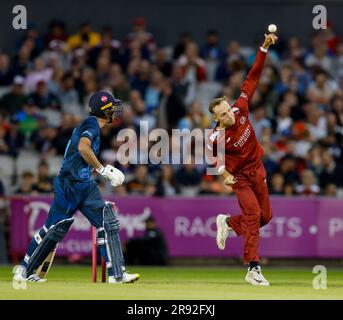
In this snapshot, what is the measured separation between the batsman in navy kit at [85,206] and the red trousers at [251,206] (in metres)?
1.60

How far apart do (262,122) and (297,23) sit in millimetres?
5473

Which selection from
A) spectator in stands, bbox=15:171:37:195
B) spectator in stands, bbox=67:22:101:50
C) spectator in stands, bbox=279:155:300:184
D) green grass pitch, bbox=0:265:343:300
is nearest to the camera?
green grass pitch, bbox=0:265:343:300

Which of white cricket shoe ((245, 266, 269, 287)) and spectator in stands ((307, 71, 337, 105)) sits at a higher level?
spectator in stands ((307, 71, 337, 105))

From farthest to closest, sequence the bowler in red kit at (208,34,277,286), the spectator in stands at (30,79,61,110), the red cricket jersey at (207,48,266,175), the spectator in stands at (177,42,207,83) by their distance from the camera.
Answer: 1. the spectator in stands at (177,42,207,83)
2. the spectator in stands at (30,79,61,110)
3. the red cricket jersey at (207,48,266,175)
4. the bowler in red kit at (208,34,277,286)

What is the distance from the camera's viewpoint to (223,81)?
27.9 m

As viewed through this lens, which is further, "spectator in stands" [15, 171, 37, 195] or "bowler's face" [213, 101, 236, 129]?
"spectator in stands" [15, 171, 37, 195]

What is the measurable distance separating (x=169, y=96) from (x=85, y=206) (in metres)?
11.2

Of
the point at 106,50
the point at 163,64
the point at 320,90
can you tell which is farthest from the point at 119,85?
the point at 320,90

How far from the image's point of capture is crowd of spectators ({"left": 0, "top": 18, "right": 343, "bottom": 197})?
80.6 ft

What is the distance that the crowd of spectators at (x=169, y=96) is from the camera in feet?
80.6

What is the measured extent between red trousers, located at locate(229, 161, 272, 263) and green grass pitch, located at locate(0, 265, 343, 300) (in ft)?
1.99

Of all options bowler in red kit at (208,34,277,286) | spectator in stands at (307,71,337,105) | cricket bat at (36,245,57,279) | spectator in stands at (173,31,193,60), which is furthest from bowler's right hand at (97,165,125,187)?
spectator in stands at (173,31,193,60)

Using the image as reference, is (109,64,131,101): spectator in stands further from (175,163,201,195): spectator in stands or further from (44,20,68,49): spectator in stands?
(175,163,201,195): spectator in stands

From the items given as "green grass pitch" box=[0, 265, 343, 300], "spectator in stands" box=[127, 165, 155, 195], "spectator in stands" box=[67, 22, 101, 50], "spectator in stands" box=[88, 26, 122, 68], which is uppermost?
"spectator in stands" box=[67, 22, 101, 50]
